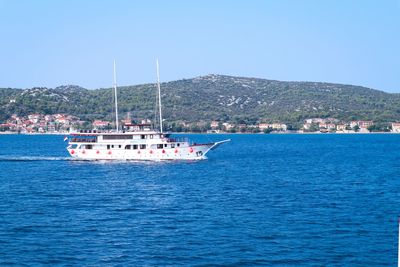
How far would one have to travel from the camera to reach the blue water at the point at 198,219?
28781 millimetres

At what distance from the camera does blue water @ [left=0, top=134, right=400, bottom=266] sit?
94.4ft

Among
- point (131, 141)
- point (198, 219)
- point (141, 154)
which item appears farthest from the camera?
point (141, 154)

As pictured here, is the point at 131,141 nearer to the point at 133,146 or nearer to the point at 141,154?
the point at 133,146

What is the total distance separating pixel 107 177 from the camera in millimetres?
62781

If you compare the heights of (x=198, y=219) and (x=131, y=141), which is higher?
(x=131, y=141)

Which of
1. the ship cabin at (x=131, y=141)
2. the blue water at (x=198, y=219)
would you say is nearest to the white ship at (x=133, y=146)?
the ship cabin at (x=131, y=141)

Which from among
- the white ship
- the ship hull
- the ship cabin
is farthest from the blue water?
the ship hull

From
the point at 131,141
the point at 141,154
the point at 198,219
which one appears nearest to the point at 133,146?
the point at 131,141

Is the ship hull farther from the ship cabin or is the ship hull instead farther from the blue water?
the blue water

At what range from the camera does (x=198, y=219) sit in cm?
3747

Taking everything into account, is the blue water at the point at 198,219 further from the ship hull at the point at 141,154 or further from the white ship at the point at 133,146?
the ship hull at the point at 141,154

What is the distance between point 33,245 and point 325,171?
46.3 metres

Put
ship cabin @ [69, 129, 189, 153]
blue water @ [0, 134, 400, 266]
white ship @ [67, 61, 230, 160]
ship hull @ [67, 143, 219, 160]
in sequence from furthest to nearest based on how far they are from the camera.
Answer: ship hull @ [67, 143, 219, 160] → white ship @ [67, 61, 230, 160] → ship cabin @ [69, 129, 189, 153] → blue water @ [0, 134, 400, 266]

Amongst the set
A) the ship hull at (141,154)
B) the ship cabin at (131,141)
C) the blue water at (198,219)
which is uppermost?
the ship cabin at (131,141)
